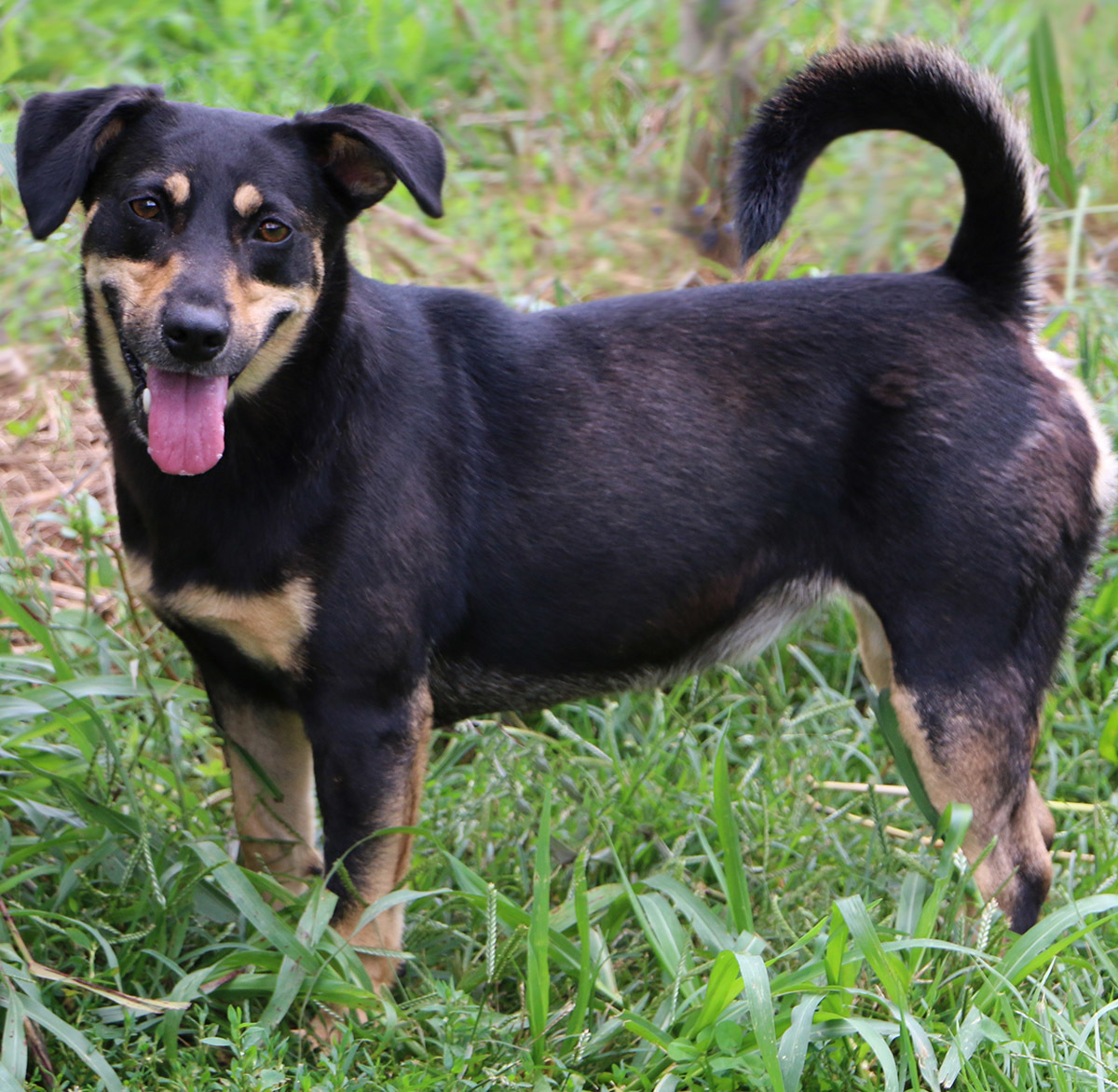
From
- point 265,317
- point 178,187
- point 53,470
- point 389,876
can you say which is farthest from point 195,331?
point 53,470

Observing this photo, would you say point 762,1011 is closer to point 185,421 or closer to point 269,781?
point 269,781

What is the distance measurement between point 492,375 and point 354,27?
13.6ft

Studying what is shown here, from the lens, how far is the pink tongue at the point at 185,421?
2.58m

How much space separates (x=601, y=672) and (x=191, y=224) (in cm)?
137

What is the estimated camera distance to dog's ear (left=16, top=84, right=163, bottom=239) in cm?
255

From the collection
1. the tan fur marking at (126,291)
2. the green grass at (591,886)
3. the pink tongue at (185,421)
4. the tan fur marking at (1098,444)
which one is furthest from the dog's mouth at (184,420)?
the tan fur marking at (1098,444)

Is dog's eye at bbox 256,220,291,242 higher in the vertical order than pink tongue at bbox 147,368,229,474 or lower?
higher

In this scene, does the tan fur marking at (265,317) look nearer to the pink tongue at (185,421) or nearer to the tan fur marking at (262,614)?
the pink tongue at (185,421)

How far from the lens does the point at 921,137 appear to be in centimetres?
311

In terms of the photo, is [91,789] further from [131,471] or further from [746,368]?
[746,368]

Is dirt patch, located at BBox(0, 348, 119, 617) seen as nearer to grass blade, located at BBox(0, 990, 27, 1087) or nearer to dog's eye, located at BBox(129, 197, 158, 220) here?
dog's eye, located at BBox(129, 197, 158, 220)

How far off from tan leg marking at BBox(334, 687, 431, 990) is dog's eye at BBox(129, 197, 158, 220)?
1126mm

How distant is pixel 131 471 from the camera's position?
111 inches

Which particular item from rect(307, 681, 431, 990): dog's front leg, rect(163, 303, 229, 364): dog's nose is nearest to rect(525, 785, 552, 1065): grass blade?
rect(307, 681, 431, 990): dog's front leg
